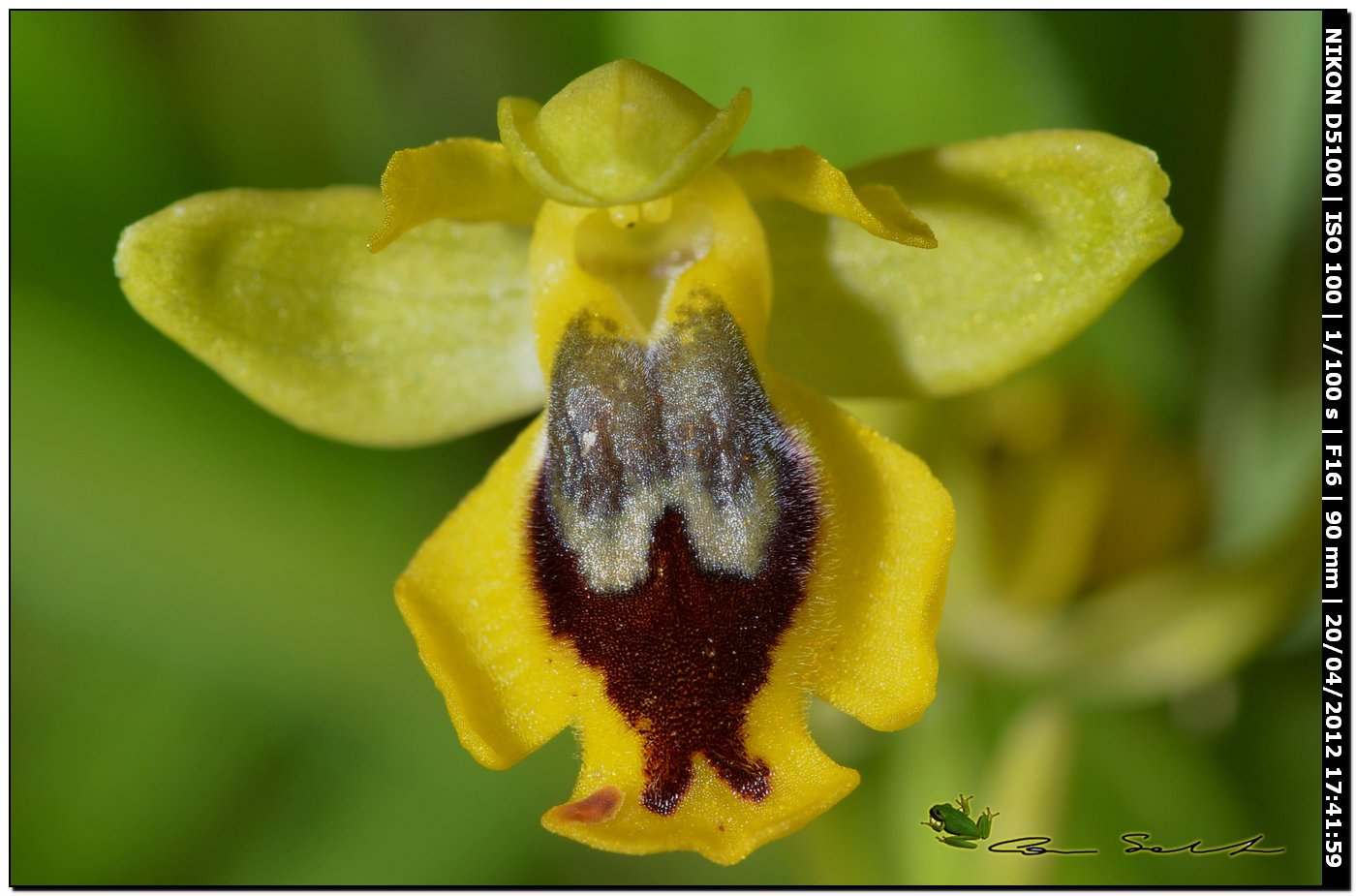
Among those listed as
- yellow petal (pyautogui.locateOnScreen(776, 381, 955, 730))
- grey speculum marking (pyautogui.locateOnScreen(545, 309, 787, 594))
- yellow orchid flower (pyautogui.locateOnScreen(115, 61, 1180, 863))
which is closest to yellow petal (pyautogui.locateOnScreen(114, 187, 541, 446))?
yellow orchid flower (pyautogui.locateOnScreen(115, 61, 1180, 863))

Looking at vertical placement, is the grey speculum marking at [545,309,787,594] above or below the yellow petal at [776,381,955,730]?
above

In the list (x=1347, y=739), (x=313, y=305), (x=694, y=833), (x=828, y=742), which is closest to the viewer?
(x=694, y=833)

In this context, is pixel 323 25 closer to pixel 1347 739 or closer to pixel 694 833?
pixel 694 833

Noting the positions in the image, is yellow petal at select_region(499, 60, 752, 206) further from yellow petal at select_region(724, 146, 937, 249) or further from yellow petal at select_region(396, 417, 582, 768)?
yellow petal at select_region(396, 417, 582, 768)

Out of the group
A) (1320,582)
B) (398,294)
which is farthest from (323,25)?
(1320,582)
